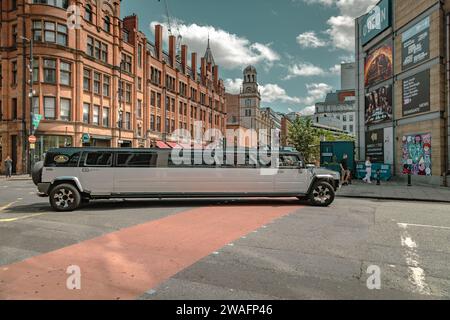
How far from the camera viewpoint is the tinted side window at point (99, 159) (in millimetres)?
10156

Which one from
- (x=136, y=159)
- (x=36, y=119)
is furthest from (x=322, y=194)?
(x=36, y=119)

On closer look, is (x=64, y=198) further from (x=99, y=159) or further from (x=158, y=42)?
(x=158, y=42)

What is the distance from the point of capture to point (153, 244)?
6.10 m

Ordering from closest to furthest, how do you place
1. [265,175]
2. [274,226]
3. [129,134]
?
1. [274,226]
2. [265,175]
3. [129,134]

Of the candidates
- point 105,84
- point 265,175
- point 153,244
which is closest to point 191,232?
point 153,244

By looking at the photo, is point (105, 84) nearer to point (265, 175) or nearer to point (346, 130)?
point (265, 175)

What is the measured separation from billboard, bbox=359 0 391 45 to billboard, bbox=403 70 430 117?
208 inches

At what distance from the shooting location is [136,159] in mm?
10438

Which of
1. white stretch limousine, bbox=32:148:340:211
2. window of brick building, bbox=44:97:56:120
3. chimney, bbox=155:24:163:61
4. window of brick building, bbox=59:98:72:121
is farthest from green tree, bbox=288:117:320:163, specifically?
white stretch limousine, bbox=32:148:340:211

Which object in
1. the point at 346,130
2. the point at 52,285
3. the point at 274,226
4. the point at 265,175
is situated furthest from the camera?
the point at 346,130

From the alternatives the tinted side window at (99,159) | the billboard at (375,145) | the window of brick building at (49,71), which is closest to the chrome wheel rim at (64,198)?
the tinted side window at (99,159)

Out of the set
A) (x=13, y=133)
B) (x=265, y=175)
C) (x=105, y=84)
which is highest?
(x=105, y=84)

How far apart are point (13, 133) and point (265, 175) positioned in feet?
96.0

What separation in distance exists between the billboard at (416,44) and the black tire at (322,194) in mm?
13244
